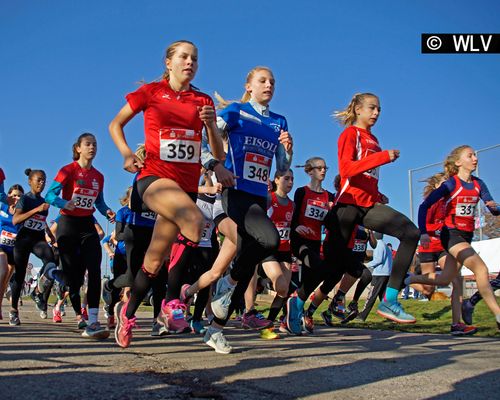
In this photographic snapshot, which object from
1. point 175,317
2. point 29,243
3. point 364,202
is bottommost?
point 175,317

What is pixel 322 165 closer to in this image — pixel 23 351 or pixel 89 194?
pixel 89 194

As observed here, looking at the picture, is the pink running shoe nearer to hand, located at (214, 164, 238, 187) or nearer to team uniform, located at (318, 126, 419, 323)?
hand, located at (214, 164, 238, 187)

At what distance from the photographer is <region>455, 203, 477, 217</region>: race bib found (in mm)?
7000

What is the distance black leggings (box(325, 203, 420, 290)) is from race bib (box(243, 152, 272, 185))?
1.15m

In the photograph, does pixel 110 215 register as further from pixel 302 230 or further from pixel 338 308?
pixel 338 308

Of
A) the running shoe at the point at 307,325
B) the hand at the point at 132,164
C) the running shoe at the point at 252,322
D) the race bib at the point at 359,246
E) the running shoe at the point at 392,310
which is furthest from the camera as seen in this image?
the race bib at the point at 359,246

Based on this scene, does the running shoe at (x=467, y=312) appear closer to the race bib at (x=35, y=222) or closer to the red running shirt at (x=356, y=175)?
the red running shirt at (x=356, y=175)

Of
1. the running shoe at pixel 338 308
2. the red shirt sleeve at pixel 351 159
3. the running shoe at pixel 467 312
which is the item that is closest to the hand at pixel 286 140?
the red shirt sleeve at pixel 351 159

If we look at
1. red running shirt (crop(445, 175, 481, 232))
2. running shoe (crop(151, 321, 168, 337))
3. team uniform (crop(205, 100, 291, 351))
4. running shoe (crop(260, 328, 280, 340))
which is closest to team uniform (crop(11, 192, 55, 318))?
running shoe (crop(151, 321, 168, 337))

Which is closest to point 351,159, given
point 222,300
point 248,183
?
point 248,183

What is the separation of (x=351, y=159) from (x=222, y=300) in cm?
207

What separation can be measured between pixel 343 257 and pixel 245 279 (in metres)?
1.85

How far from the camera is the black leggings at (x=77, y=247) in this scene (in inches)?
241

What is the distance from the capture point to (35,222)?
8.33m
